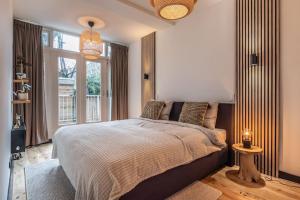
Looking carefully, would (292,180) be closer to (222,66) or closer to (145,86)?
(222,66)

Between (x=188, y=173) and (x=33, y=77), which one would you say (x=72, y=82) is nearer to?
(x=33, y=77)

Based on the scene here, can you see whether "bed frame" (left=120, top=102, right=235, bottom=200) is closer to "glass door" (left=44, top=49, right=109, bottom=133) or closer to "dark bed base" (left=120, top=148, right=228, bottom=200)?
"dark bed base" (left=120, top=148, right=228, bottom=200)

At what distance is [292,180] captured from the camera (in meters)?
2.22

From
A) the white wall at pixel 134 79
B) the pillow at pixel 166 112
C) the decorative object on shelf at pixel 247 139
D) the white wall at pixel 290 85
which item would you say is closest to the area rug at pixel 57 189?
the decorative object on shelf at pixel 247 139

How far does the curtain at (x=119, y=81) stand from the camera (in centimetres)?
502

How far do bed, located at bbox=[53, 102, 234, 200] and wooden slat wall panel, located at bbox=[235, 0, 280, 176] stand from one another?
23.7 inches

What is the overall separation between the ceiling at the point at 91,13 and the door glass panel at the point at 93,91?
3.27 ft

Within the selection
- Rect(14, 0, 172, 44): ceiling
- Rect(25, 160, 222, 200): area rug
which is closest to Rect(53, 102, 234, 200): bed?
Rect(25, 160, 222, 200): area rug

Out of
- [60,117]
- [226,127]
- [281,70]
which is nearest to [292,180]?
[226,127]

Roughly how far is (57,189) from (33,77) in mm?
2674

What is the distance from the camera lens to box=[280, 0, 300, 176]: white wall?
7.14ft

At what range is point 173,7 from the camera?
173cm

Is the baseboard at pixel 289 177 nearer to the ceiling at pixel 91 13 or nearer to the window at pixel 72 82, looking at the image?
the ceiling at pixel 91 13

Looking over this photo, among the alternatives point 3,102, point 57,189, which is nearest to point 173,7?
point 3,102
